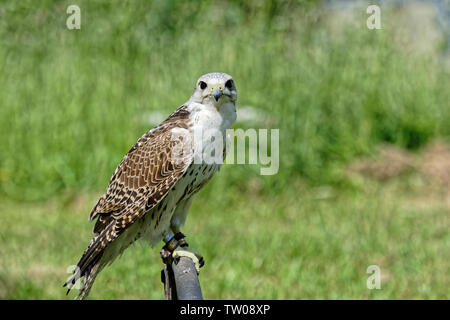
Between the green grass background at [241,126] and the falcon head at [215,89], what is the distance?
9.14 feet

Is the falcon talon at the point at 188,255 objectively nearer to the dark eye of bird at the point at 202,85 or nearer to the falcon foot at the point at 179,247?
the falcon foot at the point at 179,247

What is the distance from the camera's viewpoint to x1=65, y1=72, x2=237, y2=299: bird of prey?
324 centimetres

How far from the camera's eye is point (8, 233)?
23.4 feet

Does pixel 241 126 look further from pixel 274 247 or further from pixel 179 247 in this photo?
pixel 179 247

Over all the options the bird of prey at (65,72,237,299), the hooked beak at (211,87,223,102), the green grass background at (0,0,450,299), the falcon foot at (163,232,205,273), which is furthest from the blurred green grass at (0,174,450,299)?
the hooked beak at (211,87,223,102)

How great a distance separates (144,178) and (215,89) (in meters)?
0.62

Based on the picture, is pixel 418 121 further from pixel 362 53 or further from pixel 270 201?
pixel 270 201

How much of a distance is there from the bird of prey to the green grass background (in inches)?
92.8

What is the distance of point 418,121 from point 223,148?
5.79m

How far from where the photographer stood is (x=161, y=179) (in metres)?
3.40

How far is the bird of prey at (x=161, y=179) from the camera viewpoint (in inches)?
128

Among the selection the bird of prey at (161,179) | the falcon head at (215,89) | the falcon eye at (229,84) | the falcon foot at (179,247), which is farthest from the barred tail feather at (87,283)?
the falcon eye at (229,84)

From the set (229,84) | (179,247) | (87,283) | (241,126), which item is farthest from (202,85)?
(241,126)
